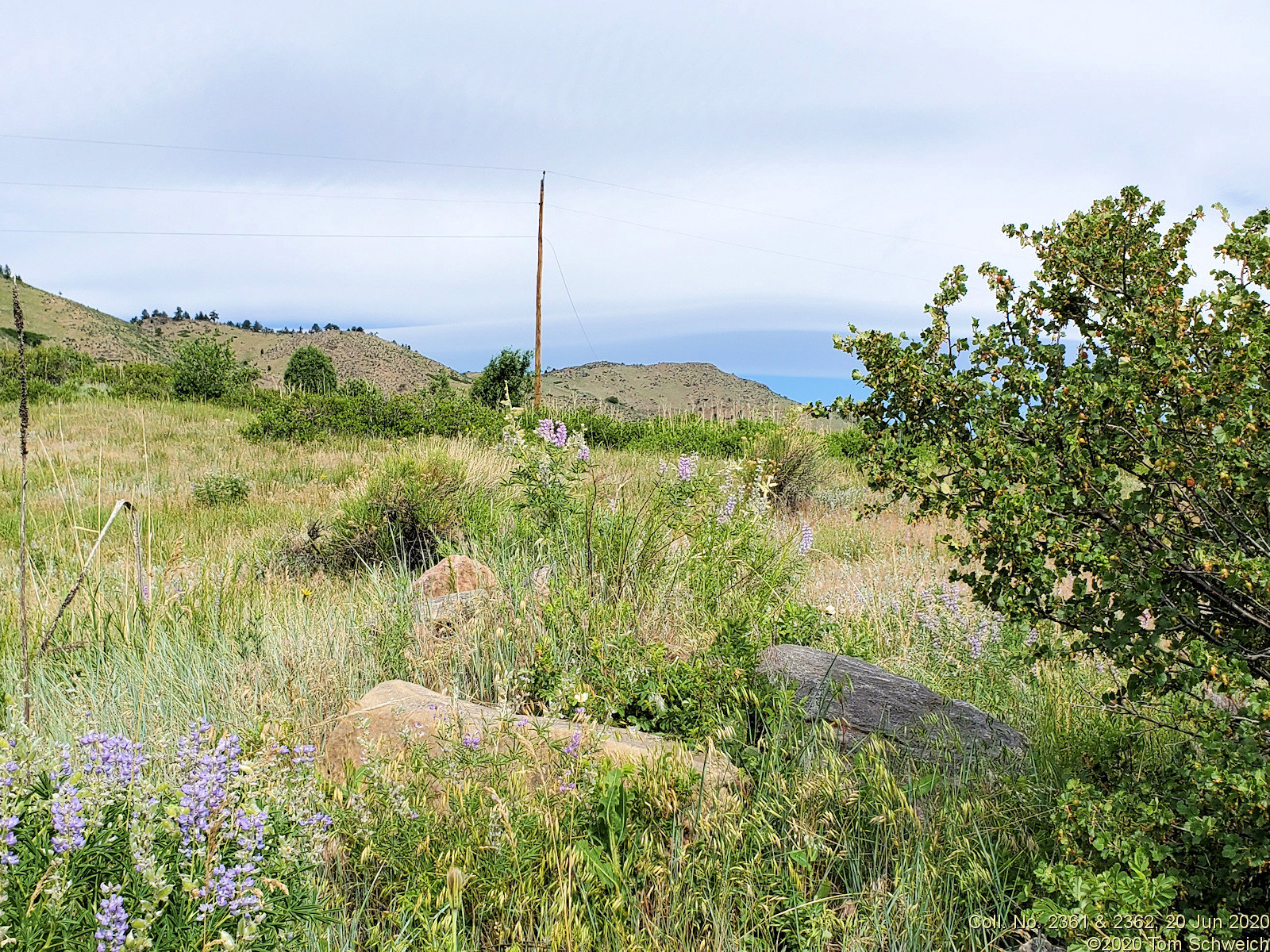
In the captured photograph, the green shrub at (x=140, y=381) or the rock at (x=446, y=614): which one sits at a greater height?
the green shrub at (x=140, y=381)

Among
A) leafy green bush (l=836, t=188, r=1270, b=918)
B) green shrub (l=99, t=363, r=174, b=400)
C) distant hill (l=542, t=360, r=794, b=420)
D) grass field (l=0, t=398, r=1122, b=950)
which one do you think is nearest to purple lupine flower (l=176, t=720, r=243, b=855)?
grass field (l=0, t=398, r=1122, b=950)

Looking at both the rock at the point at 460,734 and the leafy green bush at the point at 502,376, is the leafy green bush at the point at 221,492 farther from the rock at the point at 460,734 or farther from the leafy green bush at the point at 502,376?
the leafy green bush at the point at 502,376

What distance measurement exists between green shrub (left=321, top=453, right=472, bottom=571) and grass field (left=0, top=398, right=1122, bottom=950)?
549 mm

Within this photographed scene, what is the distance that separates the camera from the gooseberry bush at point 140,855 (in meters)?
1.36

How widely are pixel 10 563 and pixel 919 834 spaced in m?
7.49

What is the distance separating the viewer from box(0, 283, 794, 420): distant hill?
79.8 meters

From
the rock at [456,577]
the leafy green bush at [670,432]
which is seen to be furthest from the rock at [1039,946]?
the leafy green bush at [670,432]

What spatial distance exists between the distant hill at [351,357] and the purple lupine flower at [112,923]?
243ft

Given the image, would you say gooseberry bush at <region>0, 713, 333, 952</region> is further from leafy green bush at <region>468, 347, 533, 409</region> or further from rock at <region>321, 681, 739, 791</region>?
leafy green bush at <region>468, 347, 533, 409</region>

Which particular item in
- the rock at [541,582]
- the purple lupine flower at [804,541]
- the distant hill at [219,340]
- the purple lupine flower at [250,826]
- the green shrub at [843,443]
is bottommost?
the rock at [541,582]

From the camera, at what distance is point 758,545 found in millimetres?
4676

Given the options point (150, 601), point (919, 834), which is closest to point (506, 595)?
point (150, 601)

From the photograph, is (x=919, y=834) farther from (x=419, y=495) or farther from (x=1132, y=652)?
(x=419, y=495)

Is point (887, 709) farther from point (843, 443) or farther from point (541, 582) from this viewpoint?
point (843, 443)
